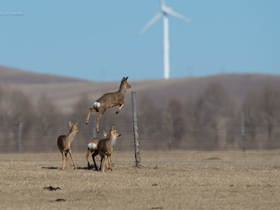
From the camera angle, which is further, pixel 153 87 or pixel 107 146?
pixel 153 87

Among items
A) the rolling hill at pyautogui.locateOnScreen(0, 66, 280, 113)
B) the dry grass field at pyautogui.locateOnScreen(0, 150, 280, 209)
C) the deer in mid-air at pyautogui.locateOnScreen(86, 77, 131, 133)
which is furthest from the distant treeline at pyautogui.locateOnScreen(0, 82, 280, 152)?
the rolling hill at pyautogui.locateOnScreen(0, 66, 280, 113)

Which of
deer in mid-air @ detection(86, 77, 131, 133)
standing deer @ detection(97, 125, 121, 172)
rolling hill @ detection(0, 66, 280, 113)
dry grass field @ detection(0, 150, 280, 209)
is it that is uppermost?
rolling hill @ detection(0, 66, 280, 113)

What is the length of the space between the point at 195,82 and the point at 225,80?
14.5 ft

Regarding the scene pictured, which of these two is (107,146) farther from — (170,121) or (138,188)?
(170,121)

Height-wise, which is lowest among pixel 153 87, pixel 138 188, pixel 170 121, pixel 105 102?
pixel 138 188

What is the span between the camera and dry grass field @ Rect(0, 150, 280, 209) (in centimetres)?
1428

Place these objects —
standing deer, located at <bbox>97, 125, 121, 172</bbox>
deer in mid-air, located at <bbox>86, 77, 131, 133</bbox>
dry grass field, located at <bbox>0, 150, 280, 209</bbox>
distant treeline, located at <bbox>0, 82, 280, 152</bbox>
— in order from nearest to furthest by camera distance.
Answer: dry grass field, located at <bbox>0, 150, 280, 209</bbox>
deer in mid-air, located at <bbox>86, 77, 131, 133</bbox>
standing deer, located at <bbox>97, 125, 121, 172</bbox>
distant treeline, located at <bbox>0, 82, 280, 152</bbox>

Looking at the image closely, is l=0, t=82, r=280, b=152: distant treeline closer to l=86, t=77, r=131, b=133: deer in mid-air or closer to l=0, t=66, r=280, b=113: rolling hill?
l=86, t=77, r=131, b=133: deer in mid-air

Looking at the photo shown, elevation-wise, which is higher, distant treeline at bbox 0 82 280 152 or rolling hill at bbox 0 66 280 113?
rolling hill at bbox 0 66 280 113

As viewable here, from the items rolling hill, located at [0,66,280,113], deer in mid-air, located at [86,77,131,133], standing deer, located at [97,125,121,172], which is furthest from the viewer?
rolling hill, located at [0,66,280,113]

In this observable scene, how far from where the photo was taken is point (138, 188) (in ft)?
54.0

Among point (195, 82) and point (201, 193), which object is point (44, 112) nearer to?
point (201, 193)

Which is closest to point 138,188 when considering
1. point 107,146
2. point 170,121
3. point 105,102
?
point 107,146

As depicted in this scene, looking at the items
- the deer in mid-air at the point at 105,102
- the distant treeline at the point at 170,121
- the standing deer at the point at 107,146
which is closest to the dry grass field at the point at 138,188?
the standing deer at the point at 107,146
